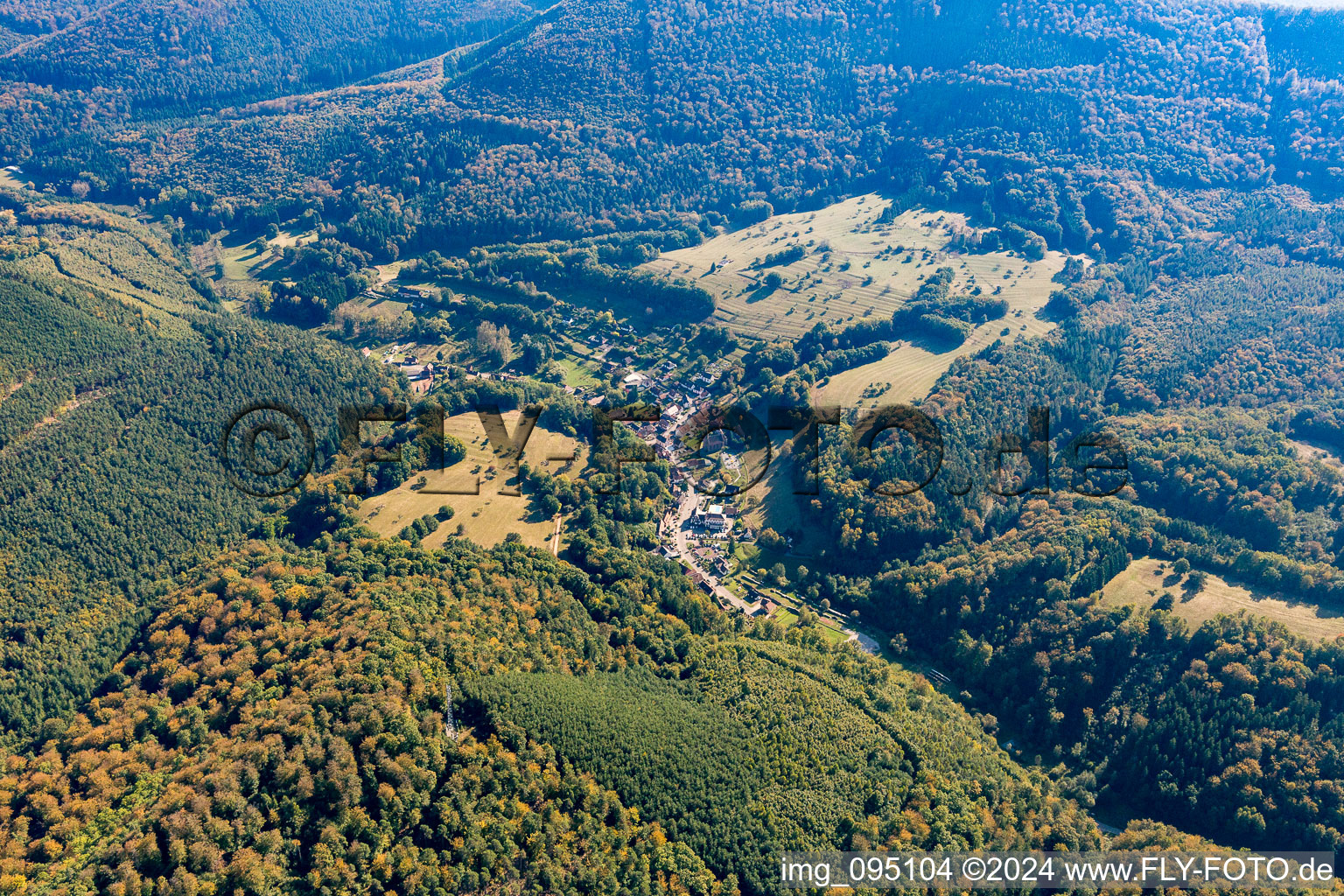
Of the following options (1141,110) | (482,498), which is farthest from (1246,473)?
(1141,110)

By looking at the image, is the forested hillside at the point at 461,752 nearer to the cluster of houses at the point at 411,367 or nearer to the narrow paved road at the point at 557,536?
the narrow paved road at the point at 557,536

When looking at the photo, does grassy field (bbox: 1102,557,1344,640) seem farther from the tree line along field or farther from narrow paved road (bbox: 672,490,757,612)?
the tree line along field

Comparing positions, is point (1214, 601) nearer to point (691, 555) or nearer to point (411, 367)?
point (691, 555)

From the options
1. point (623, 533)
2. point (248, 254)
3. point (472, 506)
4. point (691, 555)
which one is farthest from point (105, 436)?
point (248, 254)

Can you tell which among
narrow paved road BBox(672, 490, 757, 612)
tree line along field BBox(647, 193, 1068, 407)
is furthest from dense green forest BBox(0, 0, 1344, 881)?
narrow paved road BBox(672, 490, 757, 612)

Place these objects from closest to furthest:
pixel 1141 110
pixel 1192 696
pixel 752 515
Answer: pixel 1192 696 → pixel 752 515 → pixel 1141 110

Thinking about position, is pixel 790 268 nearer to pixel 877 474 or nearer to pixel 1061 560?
pixel 877 474
